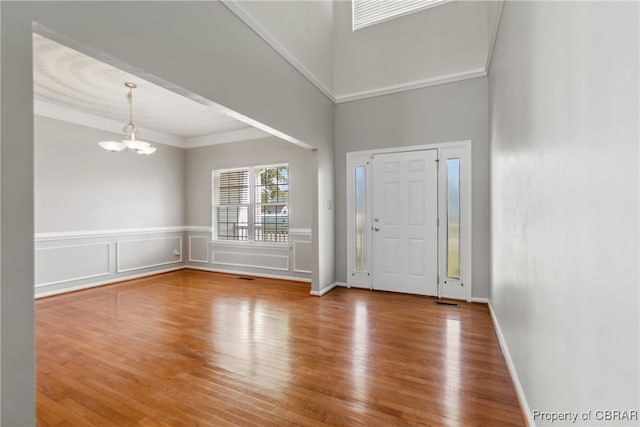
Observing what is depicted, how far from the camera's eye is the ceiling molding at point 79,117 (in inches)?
169

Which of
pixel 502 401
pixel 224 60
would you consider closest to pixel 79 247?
pixel 224 60

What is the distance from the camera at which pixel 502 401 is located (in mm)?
1878

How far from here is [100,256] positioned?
198 inches

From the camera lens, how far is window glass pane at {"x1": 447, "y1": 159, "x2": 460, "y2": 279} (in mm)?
4020

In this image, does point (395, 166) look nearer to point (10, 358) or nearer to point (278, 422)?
point (278, 422)

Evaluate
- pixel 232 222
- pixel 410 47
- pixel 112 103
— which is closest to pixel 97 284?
pixel 232 222

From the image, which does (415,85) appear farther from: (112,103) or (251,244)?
(112,103)

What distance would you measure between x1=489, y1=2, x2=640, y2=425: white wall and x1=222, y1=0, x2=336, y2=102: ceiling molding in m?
2.36

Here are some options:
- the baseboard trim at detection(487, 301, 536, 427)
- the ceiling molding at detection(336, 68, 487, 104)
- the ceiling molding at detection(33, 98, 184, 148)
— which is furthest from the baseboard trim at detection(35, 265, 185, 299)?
the baseboard trim at detection(487, 301, 536, 427)

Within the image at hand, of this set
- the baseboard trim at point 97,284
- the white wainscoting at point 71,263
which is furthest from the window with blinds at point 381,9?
the baseboard trim at point 97,284

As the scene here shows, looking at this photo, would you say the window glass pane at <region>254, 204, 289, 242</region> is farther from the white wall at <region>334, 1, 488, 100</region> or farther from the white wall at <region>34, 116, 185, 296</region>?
the white wall at <region>334, 1, 488, 100</region>

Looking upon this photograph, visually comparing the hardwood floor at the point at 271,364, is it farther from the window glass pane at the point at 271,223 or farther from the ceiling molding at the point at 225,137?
the ceiling molding at the point at 225,137

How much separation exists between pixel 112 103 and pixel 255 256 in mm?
3502

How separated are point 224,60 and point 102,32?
1.05 meters
